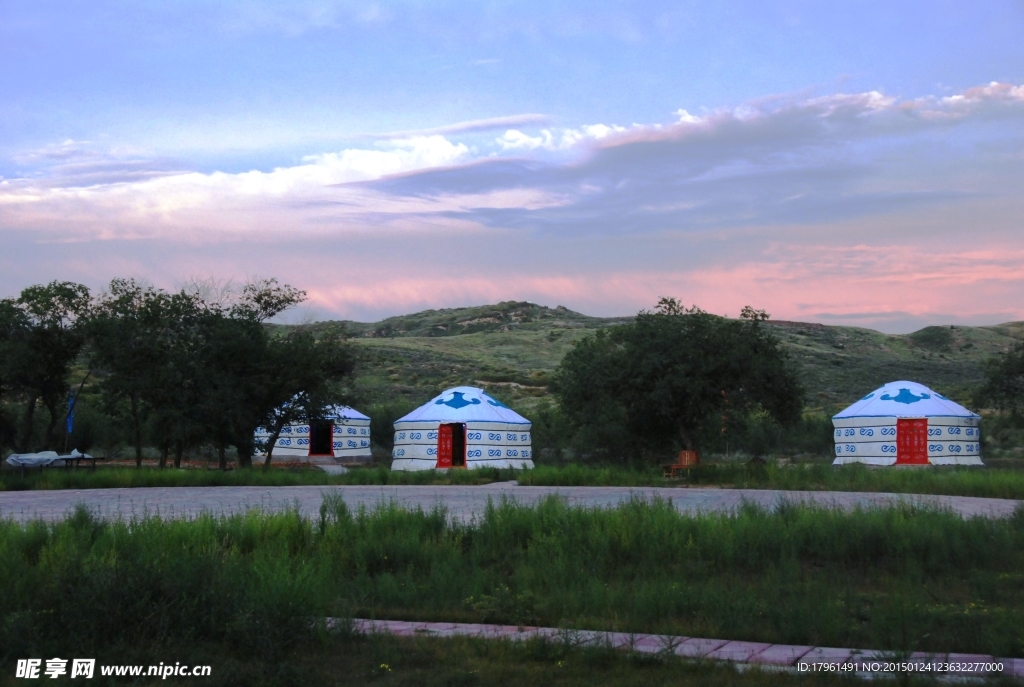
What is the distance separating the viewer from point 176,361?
23891mm

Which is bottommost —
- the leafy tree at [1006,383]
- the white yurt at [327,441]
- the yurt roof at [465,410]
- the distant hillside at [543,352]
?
the white yurt at [327,441]

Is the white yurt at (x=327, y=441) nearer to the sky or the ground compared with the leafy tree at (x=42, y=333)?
nearer to the ground

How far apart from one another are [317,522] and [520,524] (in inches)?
82.4

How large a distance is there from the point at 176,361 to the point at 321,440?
1208 centimetres

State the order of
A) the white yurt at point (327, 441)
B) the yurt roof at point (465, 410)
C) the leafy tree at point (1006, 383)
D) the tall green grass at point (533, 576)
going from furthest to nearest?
1. the white yurt at point (327, 441)
2. the leafy tree at point (1006, 383)
3. the yurt roof at point (465, 410)
4. the tall green grass at point (533, 576)

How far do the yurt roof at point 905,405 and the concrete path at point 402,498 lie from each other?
581 inches

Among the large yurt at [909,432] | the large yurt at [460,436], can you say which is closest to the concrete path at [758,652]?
the large yurt at [460,436]

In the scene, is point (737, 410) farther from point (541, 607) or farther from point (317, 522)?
point (541, 607)

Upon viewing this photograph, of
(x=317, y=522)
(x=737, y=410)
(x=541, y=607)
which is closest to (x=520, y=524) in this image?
(x=317, y=522)

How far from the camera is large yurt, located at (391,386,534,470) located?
2977cm

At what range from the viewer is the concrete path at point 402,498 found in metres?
13.2

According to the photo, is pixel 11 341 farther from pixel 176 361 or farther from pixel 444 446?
pixel 444 446

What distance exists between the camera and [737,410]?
23641 mm

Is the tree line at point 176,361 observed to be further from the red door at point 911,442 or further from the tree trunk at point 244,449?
the red door at point 911,442
